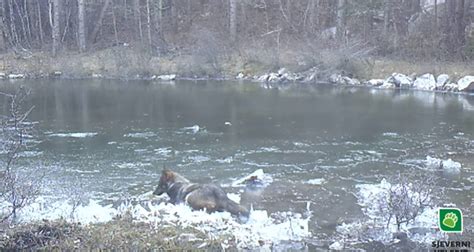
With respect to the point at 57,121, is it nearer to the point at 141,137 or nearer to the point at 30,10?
the point at 141,137

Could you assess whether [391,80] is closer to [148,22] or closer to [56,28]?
[148,22]

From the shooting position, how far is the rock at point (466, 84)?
26884 mm

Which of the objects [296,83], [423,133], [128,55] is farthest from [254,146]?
[128,55]

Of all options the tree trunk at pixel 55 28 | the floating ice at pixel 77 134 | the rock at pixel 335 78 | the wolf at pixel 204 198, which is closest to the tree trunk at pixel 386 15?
the rock at pixel 335 78

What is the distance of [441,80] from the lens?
92.9 ft

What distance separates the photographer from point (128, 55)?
36.2 m

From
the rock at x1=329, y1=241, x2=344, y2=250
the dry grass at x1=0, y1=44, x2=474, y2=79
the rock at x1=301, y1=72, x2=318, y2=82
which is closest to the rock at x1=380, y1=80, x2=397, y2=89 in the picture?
the dry grass at x1=0, y1=44, x2=474, y2=79

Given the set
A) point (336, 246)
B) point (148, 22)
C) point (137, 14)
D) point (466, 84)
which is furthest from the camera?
point (137, 14)

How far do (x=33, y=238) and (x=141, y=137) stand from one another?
9.78 metres

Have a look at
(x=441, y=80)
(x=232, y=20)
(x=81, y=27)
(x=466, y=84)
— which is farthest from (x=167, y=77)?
(x=466, y=84)

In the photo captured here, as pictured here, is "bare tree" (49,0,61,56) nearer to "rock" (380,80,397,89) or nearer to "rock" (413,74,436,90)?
"rock" (380,80,397,89)

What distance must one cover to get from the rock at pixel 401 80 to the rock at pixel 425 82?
27cm

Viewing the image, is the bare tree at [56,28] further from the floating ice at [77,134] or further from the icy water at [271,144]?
the floating ice at [77,134]

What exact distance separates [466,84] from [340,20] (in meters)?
12.0
